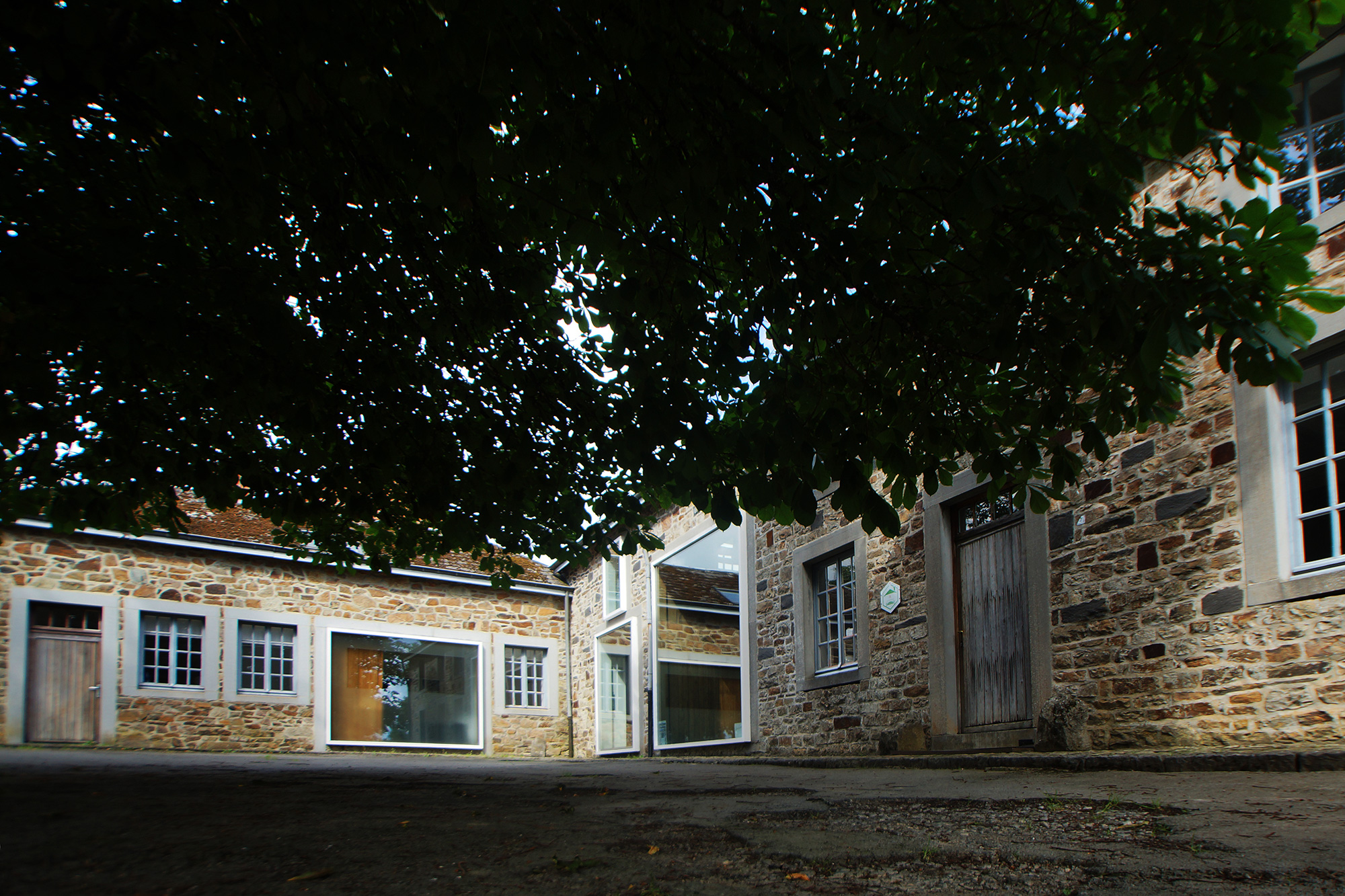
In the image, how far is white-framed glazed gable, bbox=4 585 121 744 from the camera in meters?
12.3

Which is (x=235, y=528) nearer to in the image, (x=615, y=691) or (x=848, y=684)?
(x=615, y=691)

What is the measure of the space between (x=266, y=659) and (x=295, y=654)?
0.47m

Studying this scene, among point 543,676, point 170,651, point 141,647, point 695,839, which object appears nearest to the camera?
point 695,839

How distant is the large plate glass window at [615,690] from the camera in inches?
619

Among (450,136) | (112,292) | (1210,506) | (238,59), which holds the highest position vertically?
(238,59)

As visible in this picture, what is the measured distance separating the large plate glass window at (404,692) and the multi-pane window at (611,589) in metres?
2.83

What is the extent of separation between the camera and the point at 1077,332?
10.3 feet

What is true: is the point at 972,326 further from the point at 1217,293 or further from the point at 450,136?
the point at 450,136

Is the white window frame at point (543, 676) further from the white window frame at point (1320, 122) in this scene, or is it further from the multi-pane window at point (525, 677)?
the white window frame at point (1320, 122)

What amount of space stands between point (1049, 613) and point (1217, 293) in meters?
4.35

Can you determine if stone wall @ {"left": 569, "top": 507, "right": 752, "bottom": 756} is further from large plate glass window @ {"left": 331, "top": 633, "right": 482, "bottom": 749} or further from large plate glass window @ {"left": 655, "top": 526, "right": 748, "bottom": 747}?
large plate glass window @ {"left": 331, "top": 633, "right": 482, "bottom": 749}

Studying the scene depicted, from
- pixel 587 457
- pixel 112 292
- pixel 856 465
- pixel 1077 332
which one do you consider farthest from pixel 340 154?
pixel 1077 332

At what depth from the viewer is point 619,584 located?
651 inches

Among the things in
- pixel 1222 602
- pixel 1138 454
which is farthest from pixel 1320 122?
pixel 1222 602
